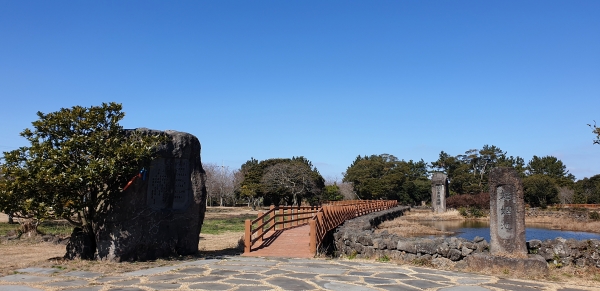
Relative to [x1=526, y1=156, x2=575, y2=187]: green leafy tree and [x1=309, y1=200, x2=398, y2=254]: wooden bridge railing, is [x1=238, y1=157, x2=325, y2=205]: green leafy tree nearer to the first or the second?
[x1=309, y1=200, x2=398, y2=254]: wooden bridge railing

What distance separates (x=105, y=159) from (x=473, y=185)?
5625 centimetres

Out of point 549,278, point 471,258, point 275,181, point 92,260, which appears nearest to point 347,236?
point 471,258

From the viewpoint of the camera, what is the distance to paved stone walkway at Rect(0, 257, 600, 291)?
257 inches

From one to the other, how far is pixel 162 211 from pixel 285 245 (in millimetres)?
4199

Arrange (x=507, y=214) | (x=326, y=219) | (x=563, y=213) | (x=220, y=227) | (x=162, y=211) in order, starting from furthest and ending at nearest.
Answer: (x=563, y=213), (x=220, y=227), (x=326, y=219), (x=162, y=211), (x=507, y=214)

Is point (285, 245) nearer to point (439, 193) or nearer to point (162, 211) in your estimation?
point (162, 211)

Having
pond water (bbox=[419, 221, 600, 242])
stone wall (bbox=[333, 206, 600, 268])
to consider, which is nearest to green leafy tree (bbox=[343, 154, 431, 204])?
pond water (bbox=[419, 221, 600, 242])

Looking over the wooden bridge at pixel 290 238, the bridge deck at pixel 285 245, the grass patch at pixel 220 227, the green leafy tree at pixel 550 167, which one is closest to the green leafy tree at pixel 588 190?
the green leafy tree at pixel 550 167

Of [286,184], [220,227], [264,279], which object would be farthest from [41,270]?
[286,184]

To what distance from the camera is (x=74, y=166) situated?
339 inches

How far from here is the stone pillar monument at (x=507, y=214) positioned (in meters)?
9.16

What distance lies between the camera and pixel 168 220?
1001 cm

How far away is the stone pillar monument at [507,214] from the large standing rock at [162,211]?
6.50 m

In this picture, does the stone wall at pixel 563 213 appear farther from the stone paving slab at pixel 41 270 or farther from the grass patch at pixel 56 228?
the stone paving slab at pixel 41 270
